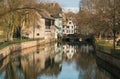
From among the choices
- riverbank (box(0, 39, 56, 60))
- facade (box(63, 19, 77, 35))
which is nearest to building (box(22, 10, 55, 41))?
riverbank (box(0, 39, 56, 60))

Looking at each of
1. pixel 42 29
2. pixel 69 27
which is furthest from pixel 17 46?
pixel 69 27

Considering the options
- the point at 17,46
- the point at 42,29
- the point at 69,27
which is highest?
the point at 42,29

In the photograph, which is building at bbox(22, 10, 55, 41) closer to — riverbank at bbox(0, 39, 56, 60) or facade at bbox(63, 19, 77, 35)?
riverbank at bbox(0, 39, 56, 60)

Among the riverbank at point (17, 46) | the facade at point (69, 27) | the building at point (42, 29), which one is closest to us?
the riverbank at point (17, 46)

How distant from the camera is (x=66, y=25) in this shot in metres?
145

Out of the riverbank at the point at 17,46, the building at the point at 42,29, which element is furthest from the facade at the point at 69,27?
the riverbank at the point at 17,46

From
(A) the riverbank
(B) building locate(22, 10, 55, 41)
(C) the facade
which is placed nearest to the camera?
(A) the riverbank

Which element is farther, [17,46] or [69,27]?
[69,27]

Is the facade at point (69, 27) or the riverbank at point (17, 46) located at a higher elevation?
the facade at point (69, 27)

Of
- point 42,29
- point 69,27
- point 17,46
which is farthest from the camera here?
point 69,27

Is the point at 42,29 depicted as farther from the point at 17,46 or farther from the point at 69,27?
the point at 69,27

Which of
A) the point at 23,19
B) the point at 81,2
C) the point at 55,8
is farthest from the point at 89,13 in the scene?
the point at 55,8

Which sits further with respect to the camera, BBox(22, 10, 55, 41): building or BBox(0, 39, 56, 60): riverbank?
BBox(22, 10, 55, 41): building

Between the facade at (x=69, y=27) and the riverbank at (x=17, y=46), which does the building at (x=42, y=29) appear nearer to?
the riverbank at (x=17, y=46)
